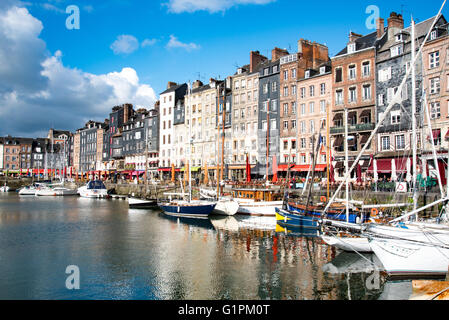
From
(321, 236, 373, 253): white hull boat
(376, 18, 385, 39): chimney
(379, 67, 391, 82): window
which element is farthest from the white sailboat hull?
(321, 236, 373, 253): white hull boat

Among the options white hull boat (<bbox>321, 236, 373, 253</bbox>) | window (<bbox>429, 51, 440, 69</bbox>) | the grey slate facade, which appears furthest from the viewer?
the grey slate facade

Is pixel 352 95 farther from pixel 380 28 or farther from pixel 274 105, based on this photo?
pixel 274 105

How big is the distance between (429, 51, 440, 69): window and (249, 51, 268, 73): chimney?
3158 centimetres

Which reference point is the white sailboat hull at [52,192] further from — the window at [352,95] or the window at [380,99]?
the window at [380,99]

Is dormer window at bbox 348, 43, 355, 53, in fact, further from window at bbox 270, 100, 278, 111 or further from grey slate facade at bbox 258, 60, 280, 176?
window at bbox 270, 100, 278, 111

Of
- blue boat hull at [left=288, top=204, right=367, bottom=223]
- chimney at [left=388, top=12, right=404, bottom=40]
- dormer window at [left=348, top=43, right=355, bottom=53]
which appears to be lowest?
blue boat hull at [left=288, top=204, right=367, bottom=223]

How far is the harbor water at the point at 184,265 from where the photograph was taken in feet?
51.8

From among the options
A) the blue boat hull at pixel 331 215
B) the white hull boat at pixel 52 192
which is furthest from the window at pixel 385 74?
the white hull boat at pixel 52 192

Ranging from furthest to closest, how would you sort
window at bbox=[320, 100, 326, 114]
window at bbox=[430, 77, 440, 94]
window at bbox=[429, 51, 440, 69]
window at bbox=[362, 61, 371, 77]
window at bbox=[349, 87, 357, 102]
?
1. window at bbox=[320, 100, 326, 114]
2. window at bbox=[349, 87, 357, 102]
3. window at bbox=[362, 61, 371, 77]
4. window at bbox=[429, 51, 440, 69]
5. window at bbox=[430, 77, 440, 94]

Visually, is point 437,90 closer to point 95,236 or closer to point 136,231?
point 136,231

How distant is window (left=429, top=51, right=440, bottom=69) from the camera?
39.0 meters

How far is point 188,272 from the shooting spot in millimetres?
18906

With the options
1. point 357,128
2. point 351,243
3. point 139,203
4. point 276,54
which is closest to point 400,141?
point 357,128

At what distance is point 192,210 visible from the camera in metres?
41.8
